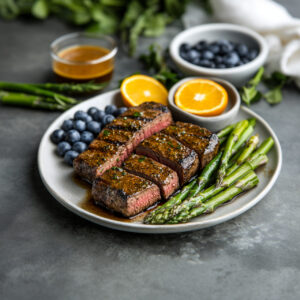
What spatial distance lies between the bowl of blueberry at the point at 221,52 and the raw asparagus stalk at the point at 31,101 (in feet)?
5.18

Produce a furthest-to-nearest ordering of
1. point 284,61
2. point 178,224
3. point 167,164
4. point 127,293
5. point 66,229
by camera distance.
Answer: point 284,61
point 167,164
point 66,229
point 178,224
point 127,293

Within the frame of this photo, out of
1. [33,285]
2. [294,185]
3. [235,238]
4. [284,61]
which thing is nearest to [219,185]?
[235,238]

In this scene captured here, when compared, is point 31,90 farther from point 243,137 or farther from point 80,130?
A: point 243,137

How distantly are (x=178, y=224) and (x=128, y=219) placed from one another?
43 centimetres

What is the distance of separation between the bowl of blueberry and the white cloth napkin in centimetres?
30

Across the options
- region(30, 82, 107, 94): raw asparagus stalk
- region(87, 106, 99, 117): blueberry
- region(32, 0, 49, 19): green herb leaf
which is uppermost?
region(87, 106, 99, 117): blueberry

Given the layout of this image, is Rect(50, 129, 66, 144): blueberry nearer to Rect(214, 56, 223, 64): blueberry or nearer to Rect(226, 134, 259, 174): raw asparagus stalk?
Rect(226, 134, 259, 174): raw asparagus stalk

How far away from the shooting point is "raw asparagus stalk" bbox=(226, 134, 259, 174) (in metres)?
3.88

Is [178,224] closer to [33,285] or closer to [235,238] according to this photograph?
[235,238]

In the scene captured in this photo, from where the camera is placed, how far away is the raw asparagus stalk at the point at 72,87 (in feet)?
16.5

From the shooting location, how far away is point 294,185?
3963 millimetres

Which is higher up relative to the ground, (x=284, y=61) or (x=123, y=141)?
(x=284, y=61)

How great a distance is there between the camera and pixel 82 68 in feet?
16.9

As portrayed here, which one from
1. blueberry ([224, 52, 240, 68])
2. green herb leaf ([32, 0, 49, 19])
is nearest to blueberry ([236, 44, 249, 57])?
blueberry ([224, 52, 240, 68])
